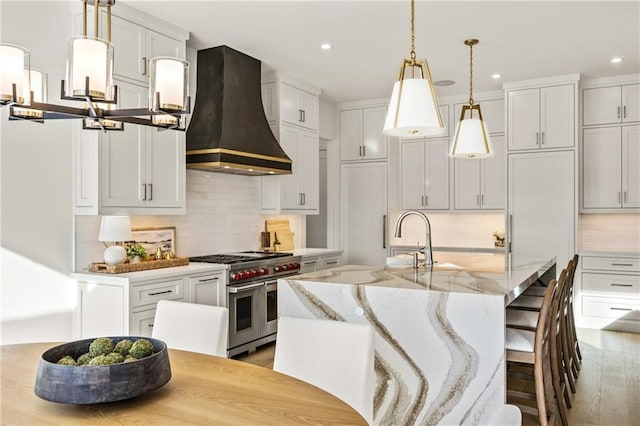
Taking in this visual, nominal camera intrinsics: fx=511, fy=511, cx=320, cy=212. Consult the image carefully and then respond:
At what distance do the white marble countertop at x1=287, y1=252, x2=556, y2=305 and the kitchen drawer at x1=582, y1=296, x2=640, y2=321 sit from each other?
240 cm

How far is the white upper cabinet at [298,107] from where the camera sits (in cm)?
552

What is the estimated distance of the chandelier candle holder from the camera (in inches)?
63.8

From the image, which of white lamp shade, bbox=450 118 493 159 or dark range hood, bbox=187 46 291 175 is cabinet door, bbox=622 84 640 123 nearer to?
white lamp shade, bbox=450 118 493 159

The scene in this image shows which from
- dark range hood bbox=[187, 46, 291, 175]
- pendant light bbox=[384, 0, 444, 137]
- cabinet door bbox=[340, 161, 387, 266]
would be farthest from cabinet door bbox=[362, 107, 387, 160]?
pendant light bbox=[384, 0, 444, 137]

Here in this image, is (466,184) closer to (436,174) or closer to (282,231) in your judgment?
(436,174)

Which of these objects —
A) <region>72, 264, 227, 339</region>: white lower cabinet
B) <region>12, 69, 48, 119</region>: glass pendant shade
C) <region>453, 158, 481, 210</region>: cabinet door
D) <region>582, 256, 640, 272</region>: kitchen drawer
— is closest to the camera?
<region>12, 69, 48, 119</region>: glass pendant shade

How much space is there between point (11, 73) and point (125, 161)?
2.07 metres

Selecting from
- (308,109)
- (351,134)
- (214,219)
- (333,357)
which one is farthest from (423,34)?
(333,357)

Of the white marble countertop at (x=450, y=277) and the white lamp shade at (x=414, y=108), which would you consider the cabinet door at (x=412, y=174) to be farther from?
the white lamp shade at (x=414, y=108)

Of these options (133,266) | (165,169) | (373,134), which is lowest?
(133,266)

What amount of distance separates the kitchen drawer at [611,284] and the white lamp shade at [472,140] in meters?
2.72

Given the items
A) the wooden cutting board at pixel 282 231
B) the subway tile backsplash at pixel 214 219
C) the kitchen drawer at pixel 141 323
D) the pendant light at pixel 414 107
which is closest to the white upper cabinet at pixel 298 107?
the subway tile backsplash at pixel 214 219

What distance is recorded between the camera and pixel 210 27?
4.16 m

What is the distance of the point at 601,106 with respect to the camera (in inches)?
226
